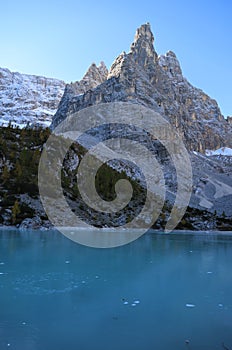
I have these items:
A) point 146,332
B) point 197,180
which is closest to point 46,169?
point 146,332

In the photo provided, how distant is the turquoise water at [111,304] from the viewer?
26.6 ft

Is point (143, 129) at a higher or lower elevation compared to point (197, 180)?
higher

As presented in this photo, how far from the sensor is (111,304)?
37.1ft

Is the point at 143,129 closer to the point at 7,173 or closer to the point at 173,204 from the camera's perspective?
the point at 173,204

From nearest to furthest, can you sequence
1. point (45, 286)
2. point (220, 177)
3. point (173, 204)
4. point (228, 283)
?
point (45, 286) → point (228, 283) → point (173, 204) → point (220, 177)

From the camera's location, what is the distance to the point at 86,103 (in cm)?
15162

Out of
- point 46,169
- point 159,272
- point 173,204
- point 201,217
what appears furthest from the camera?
point 173,204

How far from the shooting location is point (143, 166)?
10962 centimetres

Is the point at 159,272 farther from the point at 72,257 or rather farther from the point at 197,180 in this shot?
the point at 197,180

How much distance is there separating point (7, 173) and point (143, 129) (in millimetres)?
91190

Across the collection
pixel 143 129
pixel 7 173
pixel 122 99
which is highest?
pixel 122 99

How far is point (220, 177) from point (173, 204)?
55.3m

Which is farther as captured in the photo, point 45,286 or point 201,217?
point 201,217

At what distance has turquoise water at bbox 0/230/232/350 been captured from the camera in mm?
8117
